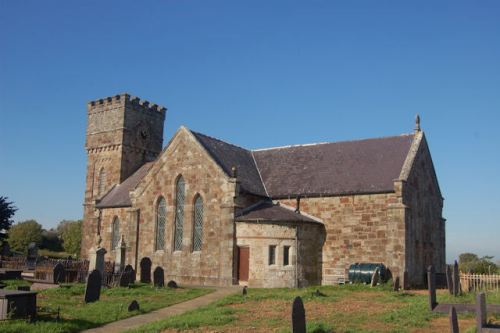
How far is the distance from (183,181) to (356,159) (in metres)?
12.2

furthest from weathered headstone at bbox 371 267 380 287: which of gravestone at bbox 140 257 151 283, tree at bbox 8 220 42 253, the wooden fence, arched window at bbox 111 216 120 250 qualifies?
tree at bbox 8 220 42 253

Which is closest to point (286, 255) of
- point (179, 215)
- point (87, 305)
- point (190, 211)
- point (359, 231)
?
point (359, 231)

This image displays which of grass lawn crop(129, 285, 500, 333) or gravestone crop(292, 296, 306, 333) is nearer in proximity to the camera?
gravestone crop(292, 296, 306, 333)

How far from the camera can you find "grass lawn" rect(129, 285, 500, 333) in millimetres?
16297

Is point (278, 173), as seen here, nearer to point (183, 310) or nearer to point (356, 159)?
point (356, 159)

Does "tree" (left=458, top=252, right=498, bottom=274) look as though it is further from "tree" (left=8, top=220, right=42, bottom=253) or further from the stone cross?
"tree" (left=8, top=220, right=42, bottom=253)

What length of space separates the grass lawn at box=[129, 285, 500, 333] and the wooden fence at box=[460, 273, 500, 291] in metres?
5.18

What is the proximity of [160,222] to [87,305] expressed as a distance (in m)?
16.6

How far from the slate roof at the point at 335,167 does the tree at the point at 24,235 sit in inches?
1702

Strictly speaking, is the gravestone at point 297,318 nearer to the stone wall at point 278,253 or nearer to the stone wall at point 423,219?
the stone wall at point 278,253

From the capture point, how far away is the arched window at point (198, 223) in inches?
1384

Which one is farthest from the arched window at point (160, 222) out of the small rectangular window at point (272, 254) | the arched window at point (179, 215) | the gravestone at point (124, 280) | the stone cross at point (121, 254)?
the gravestone at point (124, 280)

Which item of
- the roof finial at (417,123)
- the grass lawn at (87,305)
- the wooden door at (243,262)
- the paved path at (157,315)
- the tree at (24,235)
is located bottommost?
the paved path at (157,315)

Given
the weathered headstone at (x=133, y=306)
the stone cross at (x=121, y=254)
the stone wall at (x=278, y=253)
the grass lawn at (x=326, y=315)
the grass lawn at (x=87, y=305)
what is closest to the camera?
the grass lawn at (x=87, y=305)
